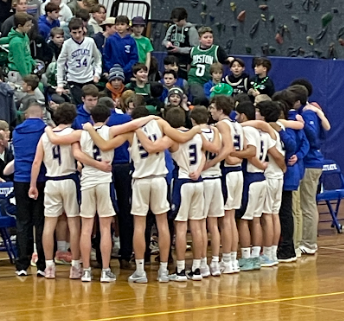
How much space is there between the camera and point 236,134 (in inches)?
468

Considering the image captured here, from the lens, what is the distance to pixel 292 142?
12.5 meters

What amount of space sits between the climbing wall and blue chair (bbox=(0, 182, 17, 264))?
32.6ft

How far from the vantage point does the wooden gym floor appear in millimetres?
9797

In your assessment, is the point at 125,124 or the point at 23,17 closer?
the point at 125,124

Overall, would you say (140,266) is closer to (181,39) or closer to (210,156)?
(210,156)

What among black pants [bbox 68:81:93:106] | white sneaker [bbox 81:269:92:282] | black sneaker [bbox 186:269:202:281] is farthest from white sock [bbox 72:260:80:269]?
black pants [bbox 68:81:93:106]

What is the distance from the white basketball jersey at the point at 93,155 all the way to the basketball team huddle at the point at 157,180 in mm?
11

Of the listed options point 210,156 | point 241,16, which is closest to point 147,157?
point 210,156

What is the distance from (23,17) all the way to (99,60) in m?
1.33

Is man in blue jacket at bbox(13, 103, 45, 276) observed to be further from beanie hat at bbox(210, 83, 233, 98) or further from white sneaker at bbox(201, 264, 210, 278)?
beanie hat at bbox(210, 83, 233, 98)

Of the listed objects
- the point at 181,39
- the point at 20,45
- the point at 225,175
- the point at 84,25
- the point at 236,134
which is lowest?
the point at 225,175

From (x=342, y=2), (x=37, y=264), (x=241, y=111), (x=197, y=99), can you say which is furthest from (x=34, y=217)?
(x=342, y=2)

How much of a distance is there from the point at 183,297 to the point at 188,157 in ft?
5.40

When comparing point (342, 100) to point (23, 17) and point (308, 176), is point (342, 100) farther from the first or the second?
point (23, 17)
